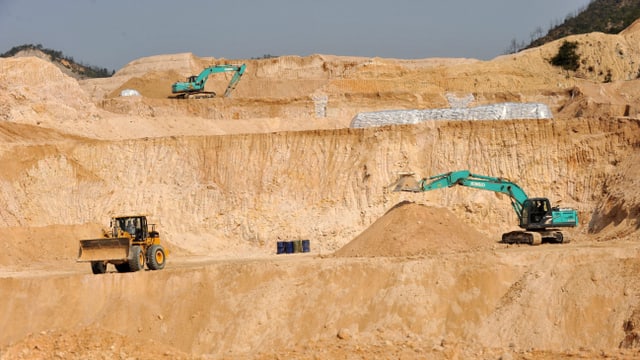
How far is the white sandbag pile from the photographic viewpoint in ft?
131

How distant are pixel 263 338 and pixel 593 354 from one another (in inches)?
283

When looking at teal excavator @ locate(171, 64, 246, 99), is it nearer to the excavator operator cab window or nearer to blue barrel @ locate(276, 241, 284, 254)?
blue barrel @ locate(276, 241, 284, 254)

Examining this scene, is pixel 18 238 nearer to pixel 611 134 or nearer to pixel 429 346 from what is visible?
pixel 429 346

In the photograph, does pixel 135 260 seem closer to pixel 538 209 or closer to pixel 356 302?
pixel 356 302

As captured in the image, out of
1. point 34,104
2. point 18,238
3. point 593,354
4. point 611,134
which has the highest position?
point 34,104

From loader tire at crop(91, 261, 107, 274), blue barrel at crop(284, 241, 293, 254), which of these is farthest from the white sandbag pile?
loader tire at crop(91, 261, 107, 274)

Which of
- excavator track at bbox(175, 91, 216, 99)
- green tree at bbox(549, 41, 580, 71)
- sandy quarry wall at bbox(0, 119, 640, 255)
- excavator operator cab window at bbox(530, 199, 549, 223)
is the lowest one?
excavator operator cab window at bbox(530, 199, 549, 223)

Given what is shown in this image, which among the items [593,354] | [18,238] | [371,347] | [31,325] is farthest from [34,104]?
[593,354]

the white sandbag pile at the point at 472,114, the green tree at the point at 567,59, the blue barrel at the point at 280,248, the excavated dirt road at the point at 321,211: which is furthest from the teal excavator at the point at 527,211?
the green tree at the point at 567,59

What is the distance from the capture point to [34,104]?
44594 millimetres

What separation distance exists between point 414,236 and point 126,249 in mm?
7987

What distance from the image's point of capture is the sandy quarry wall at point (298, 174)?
1391 inches

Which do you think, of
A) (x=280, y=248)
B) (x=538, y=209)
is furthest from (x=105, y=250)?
(x=538, y=209)

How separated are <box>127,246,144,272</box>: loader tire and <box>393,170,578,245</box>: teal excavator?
8392mm
